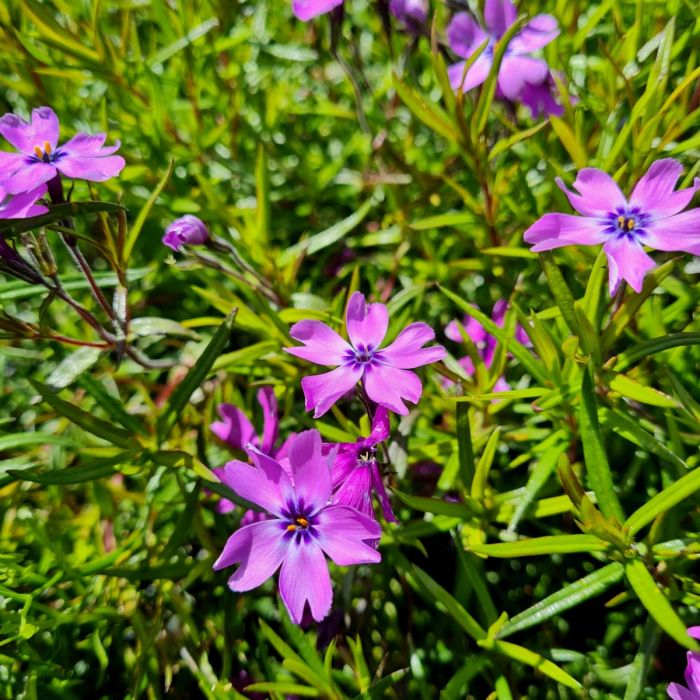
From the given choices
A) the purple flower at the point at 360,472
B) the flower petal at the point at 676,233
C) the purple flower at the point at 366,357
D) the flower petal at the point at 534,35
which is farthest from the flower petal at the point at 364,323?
the flower petal at the point at 534,35

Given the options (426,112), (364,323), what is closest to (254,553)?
(364,323)

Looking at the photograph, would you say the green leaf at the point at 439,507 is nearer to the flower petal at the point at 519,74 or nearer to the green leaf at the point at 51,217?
the green leaf at the point at 51,217

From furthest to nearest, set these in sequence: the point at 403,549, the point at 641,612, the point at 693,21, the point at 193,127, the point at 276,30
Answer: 1. the point at 276,30
2. the point at 193,127
3. the point at 403,549
4. the point at 693,21
5. the point at 641,612

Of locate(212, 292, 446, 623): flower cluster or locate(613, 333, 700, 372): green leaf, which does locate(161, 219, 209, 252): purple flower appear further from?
locate(613, 333, 700, 372): green leaf

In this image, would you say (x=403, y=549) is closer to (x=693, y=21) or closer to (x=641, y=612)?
(x=641, y=612)

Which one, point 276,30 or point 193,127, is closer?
point 193,127

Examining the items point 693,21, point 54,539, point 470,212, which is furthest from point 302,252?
point 693,21

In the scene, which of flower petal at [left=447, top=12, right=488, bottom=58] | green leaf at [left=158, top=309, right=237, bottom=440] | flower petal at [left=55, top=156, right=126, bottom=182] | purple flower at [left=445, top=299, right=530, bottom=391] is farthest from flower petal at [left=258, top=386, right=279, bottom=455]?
flower petal at [left=447, top=12, right=488, bottom=58]
